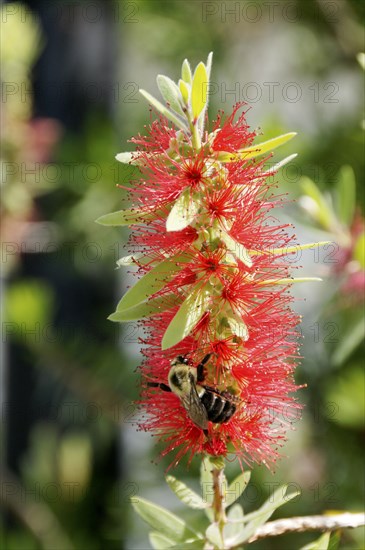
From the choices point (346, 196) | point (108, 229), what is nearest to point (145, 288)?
point (346, 196)

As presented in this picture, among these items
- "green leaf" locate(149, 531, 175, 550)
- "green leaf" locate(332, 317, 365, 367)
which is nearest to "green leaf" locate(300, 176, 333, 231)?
"green leaf" locate(332, 317, 365, 367)

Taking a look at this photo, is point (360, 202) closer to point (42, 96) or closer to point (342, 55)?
point (342, 55)

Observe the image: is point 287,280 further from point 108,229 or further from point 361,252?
point 108,229

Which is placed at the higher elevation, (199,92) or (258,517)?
(199,92)

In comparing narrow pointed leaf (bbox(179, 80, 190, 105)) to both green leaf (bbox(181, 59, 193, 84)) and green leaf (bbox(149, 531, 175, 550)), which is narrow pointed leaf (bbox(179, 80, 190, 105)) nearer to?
green leaf (bbox(181, 59, 193, 84))

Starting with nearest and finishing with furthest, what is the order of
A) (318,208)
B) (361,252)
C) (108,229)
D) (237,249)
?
(237,249) < (361,252) < (318,208) < (108,229)

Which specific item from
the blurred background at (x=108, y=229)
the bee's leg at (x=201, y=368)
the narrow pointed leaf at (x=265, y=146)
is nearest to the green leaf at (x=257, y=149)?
the narrow pointed leaf at (x=265, y=146)

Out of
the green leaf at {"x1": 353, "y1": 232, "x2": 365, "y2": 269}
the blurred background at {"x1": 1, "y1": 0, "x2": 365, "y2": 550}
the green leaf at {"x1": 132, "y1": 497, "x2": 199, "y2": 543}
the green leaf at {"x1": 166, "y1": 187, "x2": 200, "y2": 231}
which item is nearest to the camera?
the green leaf at {"x1": 166, "y1": 187, "x2": 200, "y2": 231}
